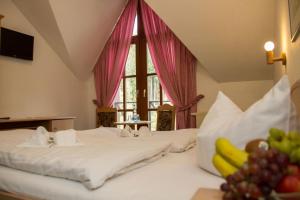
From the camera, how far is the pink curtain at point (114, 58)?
5137mm

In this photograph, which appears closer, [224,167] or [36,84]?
[224,167]

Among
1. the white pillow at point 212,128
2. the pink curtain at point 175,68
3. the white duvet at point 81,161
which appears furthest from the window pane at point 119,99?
the white pillow at point 212,128

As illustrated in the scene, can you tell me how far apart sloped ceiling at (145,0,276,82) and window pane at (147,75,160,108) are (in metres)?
1.12

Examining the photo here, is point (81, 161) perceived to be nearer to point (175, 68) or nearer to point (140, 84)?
point (175, 68)

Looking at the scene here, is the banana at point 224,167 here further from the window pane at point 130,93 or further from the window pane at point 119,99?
the window pane at point 119,99

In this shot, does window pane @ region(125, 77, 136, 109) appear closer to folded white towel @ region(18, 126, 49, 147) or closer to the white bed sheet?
folded white towel @ region(18, 126, 49, 147)

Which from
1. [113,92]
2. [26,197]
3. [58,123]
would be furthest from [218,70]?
[26,197]

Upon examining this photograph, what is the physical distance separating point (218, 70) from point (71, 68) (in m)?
2.84

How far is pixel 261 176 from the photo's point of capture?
0.45 m

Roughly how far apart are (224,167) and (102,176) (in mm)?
564

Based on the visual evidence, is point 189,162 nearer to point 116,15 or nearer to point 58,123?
point 58,123

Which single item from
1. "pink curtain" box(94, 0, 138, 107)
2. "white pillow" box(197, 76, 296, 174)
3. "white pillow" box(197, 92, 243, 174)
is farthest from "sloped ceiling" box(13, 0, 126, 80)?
"white pillow" box(197, 76, 296, 174)

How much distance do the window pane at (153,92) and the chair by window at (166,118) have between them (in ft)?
2.53

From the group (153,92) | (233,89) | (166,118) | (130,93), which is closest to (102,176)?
(166,118)
